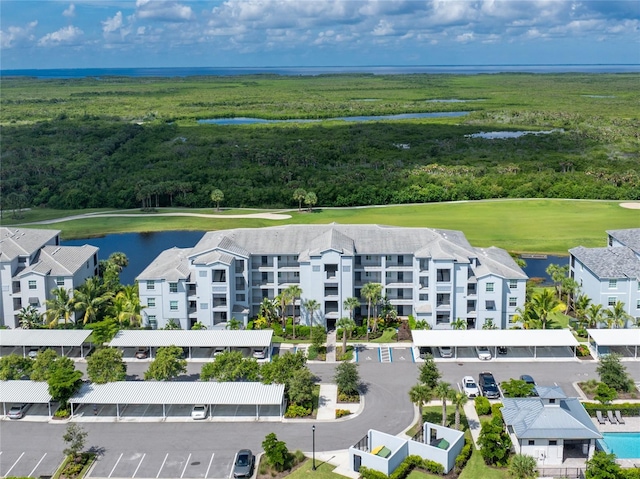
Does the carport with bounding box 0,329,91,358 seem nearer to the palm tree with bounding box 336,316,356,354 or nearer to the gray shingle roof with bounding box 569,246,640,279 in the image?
the palm tree with bounding box 336,316,356,354

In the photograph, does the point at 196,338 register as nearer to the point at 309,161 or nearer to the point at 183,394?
the point at 183,394

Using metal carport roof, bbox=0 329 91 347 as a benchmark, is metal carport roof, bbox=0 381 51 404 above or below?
below

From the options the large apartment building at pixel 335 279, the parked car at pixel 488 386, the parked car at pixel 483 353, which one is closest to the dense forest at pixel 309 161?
the large apartment building at pixel 335 279

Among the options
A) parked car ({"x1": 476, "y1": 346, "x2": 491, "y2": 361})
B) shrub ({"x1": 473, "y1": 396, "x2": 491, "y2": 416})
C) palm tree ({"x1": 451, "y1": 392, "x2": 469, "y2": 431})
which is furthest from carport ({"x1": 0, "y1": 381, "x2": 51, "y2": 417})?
parked car ({"x1": 476, "y1": 346, "x2": 491, "y2": 361})

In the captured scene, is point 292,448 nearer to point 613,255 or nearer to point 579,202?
point 613,255

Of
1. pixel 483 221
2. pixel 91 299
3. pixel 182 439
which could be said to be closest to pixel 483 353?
pixel 182 439
